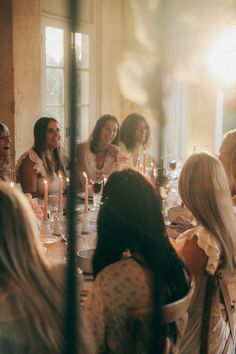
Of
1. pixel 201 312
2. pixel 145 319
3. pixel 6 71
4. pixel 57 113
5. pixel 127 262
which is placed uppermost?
pixel 6 71

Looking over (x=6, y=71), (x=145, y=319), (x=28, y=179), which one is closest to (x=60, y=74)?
(x=6, y=71)

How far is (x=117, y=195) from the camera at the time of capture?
158 centimetres

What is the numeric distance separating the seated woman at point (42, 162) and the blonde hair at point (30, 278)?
7.30ft

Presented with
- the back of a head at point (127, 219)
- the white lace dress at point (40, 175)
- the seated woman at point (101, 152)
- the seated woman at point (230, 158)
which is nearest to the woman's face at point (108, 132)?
the seated woman at point (101, 152)

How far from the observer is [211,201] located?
6.01 ft

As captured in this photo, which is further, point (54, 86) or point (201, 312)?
point (54, 86)

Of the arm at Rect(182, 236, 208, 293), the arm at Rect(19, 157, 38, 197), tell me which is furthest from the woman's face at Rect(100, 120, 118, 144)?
the arm at Rect(182, 236, 208, 293)

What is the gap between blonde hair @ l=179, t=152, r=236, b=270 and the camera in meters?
1.82

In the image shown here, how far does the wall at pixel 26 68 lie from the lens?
466cm

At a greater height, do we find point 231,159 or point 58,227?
point 231,159

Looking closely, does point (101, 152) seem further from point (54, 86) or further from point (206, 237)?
point (206, 237)

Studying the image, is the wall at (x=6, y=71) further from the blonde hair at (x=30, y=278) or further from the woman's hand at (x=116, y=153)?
the blonde hair at (x=30, y=278)

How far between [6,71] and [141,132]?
1.24 metres

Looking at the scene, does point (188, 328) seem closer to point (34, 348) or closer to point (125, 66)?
point (34, 348)
